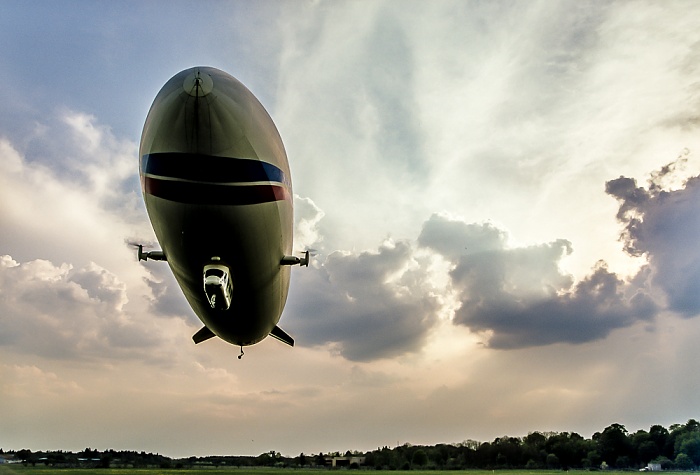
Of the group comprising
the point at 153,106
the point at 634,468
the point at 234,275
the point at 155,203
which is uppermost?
the point at 153,106

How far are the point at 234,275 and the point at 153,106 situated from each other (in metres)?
6.63

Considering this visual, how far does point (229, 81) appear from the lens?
55.1ft

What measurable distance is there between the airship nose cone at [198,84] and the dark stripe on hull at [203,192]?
9.09ft

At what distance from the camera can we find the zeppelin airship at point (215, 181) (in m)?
15.9

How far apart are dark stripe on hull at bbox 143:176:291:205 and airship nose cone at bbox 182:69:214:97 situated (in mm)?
2770

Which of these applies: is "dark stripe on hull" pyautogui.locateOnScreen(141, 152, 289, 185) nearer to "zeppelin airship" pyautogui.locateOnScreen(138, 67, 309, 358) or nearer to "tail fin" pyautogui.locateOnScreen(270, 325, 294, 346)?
"zeppelin airship" pyautogui.locateOnScreen(138, 67, 309, 358)

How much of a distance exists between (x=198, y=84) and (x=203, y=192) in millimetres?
3256

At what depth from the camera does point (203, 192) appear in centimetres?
1697

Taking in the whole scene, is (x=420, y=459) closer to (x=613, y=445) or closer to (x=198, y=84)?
(x=613, y=445)

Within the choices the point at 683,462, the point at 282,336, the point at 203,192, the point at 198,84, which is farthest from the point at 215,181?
the point at 683,462

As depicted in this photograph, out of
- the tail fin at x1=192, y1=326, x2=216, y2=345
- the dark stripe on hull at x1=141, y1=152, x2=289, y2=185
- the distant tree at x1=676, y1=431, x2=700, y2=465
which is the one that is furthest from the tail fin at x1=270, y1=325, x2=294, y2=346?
the distant tree at x1=676, y1=431, x2=700, y2=465

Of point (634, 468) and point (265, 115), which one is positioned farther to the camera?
point (634, 468)

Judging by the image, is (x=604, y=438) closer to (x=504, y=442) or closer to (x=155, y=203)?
(x=504, y=442)

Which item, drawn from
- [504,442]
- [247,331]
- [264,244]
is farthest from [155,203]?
[504,442]
